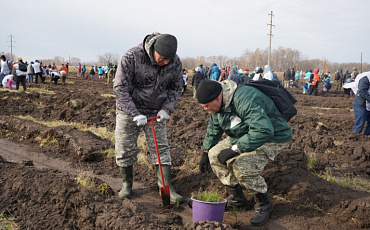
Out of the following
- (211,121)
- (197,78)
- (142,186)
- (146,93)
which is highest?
(197,78)

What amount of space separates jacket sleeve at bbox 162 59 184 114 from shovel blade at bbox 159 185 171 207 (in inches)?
37.0

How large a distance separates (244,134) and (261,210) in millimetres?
864

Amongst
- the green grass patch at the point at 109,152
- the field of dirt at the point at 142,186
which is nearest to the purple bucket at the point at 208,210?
the field of dirt at the point at 142,186

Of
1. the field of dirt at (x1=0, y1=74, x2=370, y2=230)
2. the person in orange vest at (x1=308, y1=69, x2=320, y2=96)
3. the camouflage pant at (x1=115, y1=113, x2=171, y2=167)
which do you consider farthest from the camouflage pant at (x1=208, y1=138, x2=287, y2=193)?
the person in orange vest at (x1=308, y1=69, x2=320, y2=96)

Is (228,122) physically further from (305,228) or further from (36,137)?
(36,137)

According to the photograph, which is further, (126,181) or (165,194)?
(126,181)

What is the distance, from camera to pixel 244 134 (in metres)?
3.77

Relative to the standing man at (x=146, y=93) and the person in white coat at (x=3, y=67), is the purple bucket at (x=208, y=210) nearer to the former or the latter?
the standing man at (x=146, y=93)

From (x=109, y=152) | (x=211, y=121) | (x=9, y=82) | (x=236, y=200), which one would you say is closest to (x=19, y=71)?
(x=9, y=82)

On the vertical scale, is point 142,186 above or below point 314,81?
below

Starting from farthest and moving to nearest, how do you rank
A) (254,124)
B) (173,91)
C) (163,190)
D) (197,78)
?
1. (197,78)
2. (173,91)
3. (163,190)
4. (254,124)

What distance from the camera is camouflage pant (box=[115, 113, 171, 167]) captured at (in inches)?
173

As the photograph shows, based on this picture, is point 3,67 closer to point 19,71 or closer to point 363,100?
point 19,71

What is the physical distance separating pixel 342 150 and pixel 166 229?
495cm
